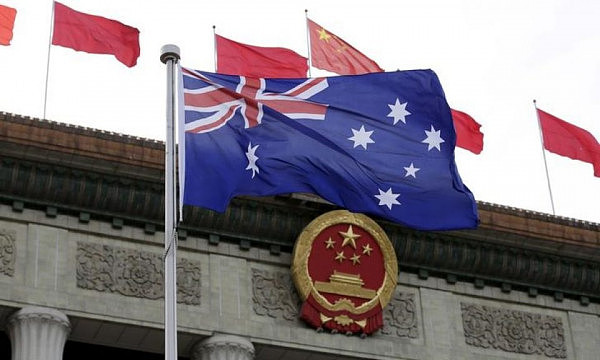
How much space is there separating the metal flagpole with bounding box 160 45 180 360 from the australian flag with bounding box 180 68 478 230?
240 centimetres

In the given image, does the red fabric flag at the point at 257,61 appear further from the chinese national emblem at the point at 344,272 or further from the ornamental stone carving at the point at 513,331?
the ornamental stone carving at the point at 513,331

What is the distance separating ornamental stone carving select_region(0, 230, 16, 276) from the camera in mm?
34719

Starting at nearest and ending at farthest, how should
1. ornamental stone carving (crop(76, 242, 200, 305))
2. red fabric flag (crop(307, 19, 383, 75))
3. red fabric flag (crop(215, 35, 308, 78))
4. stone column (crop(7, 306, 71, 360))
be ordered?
stone column (crop(7, 306, 71, 360)) < ornamental stone carving (crop(76, 242, 200, 305)) < red fabric flag (crop(215, 35, 308, 78)) < red fabric flag (crop(307, 19, 383, 75))

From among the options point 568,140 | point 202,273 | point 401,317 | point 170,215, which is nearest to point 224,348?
point 202,273

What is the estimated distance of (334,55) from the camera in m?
Result: 41.2

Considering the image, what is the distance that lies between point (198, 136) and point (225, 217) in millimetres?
8798

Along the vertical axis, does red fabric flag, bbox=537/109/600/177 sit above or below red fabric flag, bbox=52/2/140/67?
below

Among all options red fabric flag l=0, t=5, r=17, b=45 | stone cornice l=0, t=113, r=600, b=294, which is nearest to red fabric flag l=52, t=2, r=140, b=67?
red fabric flag l=0, t=5, r=17, b=45

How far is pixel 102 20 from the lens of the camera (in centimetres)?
3759

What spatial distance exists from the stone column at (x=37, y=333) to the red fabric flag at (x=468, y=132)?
38.4 ft

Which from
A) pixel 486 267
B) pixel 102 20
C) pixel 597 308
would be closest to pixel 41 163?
pixel 102 20

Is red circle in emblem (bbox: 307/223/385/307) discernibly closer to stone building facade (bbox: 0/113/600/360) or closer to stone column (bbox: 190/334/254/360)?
stone building facade (bbox: 0/113/600/360)

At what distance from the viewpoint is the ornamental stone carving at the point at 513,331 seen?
38.8 metres

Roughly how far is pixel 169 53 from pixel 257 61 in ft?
43.1
